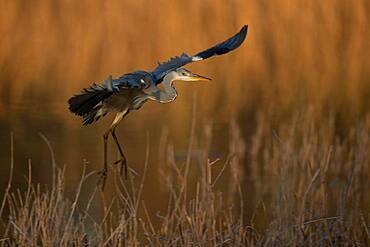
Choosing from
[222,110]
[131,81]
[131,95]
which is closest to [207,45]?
[222,110]

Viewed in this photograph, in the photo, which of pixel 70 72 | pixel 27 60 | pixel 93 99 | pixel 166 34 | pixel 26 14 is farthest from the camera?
pixel 26 14

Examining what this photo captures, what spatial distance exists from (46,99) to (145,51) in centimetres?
307

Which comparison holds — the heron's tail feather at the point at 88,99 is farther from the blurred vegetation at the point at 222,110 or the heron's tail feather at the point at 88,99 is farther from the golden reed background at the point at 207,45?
the golden reed background at the point at 207,45

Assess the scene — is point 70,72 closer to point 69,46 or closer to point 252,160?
point 69,46

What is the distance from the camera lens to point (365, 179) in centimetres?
968

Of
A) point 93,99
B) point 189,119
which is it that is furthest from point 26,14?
point 93,99

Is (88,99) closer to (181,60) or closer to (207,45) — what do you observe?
(181,60)

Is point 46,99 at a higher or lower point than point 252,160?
higher

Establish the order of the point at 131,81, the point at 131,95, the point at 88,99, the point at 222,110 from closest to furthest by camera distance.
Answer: the point at 88,99 < the point at 131,81 < the point at 131,95 < the point at 222,110

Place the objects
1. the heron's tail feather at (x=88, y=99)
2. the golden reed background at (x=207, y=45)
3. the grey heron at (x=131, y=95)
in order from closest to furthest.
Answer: the heron's tail feather at (x=88, y=99) → the grey heron at (x=131, y=95) → the golden reed background at (x=207, y=45)

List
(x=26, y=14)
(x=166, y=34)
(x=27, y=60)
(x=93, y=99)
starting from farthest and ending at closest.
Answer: (x=26, y=14), (x=166, y=34), (x=27, y=60), (x=93, y=99)

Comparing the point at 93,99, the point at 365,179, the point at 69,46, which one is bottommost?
the point at 365,179

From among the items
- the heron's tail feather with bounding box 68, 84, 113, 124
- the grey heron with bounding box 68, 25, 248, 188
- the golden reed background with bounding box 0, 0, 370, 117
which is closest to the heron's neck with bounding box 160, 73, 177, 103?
the grey heron with bounding box 68, 25, 248, 188

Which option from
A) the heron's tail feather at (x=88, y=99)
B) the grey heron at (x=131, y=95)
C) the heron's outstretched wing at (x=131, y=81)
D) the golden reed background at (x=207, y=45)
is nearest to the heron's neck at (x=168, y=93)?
the grey heron at (x=131, y=95)
